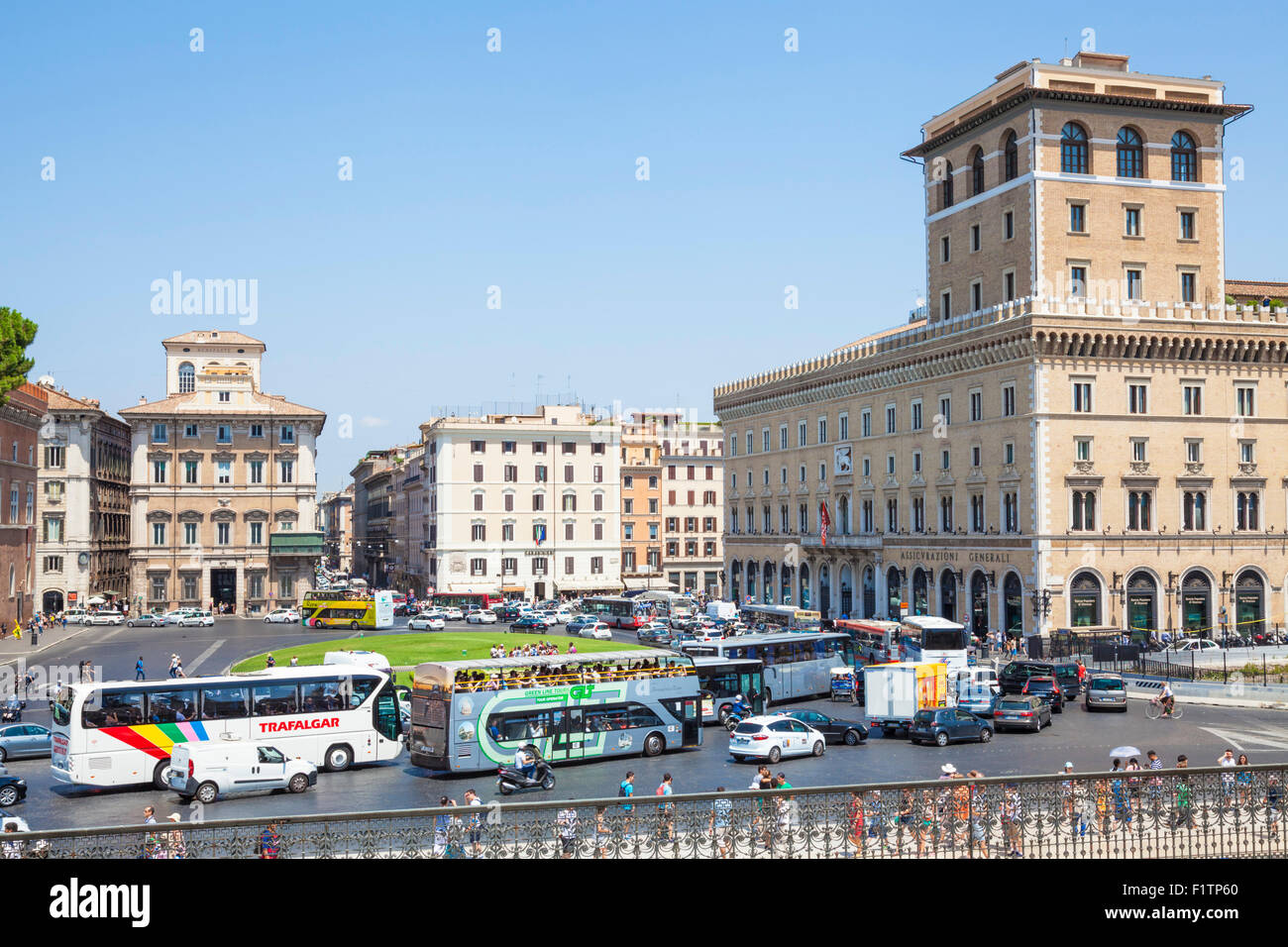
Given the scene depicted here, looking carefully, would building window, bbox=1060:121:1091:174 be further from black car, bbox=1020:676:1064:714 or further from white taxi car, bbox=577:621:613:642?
white taxi car, bbox=577:621:613:642

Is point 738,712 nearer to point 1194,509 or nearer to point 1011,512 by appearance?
point 1011,512

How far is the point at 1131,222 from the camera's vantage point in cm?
7388

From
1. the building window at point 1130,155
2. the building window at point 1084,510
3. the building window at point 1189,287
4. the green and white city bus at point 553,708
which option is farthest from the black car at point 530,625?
the building window at point 1130,155

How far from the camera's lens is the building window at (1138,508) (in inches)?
2721

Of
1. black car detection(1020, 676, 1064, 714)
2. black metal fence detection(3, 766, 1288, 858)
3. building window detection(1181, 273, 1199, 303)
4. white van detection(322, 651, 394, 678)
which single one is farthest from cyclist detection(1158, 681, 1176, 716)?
building window detection(1181, 273, 1199, 303)

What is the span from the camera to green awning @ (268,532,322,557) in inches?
3903

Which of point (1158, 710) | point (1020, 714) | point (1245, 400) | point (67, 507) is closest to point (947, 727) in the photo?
point (1020, 714)

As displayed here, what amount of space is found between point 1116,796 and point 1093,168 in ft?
193

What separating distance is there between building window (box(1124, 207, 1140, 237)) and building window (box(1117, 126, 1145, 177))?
2118mm

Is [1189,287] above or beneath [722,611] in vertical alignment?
above

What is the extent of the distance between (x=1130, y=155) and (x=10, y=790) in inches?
2660
